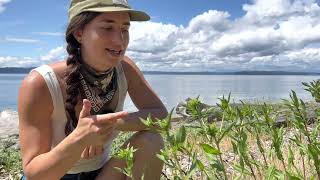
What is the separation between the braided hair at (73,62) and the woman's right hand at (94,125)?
50 cm

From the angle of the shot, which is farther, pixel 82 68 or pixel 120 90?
pixel 120 90

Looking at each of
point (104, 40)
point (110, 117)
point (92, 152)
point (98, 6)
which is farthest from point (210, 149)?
point (92, 152)

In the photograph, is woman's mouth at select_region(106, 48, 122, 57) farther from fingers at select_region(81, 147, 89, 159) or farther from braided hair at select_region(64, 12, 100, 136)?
fingers at select_region(81, 147, 89, 159)

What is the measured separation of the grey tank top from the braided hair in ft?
0.15

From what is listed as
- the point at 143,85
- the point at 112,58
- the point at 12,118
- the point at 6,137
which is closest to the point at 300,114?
the point at 112,58

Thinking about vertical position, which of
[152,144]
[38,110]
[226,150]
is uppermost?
[38,110]

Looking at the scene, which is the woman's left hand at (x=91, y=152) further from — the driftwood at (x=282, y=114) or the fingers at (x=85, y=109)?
the fingers at (x=85, y=109)

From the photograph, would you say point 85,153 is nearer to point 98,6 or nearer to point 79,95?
point 79,95

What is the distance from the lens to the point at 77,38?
8.60ft

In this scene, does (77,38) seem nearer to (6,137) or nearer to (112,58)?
(112,58)

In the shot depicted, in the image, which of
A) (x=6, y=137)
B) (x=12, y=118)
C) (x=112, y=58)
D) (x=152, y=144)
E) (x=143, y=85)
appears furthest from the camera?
(x=12, y=118)

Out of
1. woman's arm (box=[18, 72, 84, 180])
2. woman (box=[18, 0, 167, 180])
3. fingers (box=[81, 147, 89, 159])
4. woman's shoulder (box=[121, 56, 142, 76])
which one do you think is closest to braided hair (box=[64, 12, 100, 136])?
woman (box=[18, 0, 167, 180])

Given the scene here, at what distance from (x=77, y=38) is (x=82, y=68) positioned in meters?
0.16

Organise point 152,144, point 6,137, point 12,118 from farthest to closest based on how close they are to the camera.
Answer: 1. point 12,118
2. point 6,137
3. point 152,144
